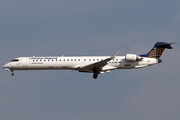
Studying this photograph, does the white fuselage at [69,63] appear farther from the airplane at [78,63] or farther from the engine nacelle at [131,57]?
the engine nacelle at [131,57]

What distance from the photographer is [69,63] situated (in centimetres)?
3488

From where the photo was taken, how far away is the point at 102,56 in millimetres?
35812

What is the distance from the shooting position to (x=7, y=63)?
35.9 m

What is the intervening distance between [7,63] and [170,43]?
23.1 metres

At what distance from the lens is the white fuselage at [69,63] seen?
34.9 m

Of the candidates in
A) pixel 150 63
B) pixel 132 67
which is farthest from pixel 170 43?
pixel 132 67

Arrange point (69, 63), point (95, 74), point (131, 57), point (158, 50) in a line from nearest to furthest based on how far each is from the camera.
A: point (131, 57), point (69, 63), point (95, 74), point (158, 50)

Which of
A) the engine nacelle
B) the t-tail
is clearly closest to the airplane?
the engine nacelle

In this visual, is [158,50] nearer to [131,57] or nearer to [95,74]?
[131,57]

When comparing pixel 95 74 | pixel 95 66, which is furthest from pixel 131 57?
pixel 95 74

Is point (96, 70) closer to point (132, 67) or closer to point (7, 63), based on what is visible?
point (132, 67)

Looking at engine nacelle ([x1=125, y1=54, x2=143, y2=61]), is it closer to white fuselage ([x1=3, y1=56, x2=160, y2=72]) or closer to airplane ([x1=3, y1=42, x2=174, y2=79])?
airplane ([x1=3, y1=42, x2=174, y2=79])

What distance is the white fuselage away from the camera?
3491 cm

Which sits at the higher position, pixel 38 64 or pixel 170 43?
pixel 170 43
